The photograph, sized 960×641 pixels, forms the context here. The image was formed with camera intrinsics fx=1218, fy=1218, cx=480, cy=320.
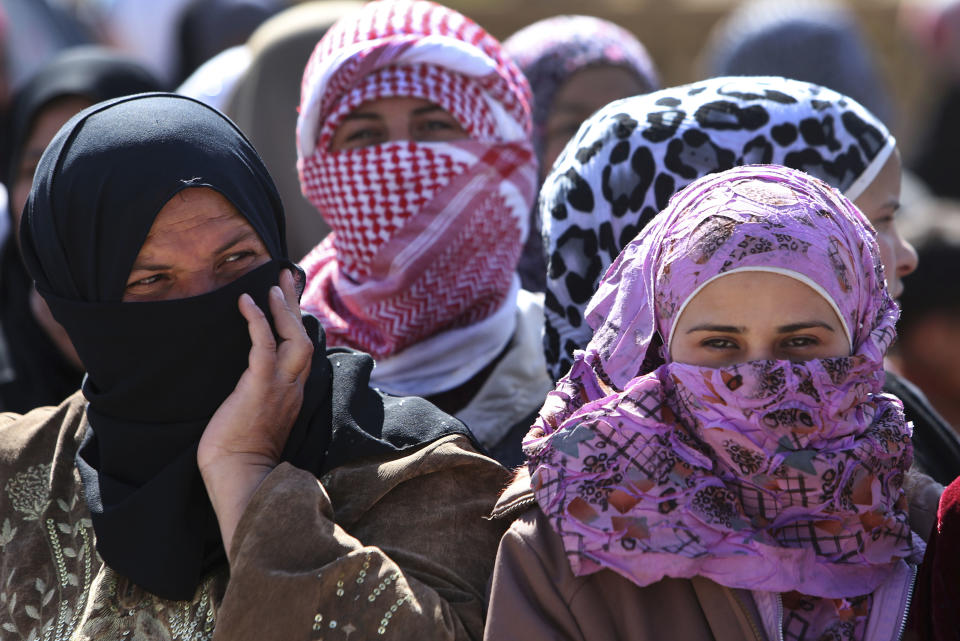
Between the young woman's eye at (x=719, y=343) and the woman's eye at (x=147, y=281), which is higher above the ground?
the young woman's eye at (x=719, y=343)

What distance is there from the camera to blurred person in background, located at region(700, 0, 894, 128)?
649cm

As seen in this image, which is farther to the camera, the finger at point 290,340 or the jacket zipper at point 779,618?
the finger at point 290,340

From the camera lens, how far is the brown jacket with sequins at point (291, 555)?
215 cm

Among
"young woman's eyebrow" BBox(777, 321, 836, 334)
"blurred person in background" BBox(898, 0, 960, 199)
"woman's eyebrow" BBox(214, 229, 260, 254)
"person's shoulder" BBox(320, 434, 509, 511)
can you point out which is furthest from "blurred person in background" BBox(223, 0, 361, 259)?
"blurred person in background" BBox(898, 0, 960, 199)

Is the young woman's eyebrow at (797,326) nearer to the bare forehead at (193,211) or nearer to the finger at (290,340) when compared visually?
the finger at (290,340)

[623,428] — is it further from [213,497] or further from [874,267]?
[213,497]

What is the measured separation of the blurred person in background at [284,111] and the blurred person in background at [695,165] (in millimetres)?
2223

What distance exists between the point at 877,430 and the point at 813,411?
153 millimetres

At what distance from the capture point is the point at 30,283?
13.6 feet

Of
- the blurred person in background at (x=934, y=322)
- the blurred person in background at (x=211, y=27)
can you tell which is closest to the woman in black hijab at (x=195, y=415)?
the blurred person in background at (x=934, y=322)

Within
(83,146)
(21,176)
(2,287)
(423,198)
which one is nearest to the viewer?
(83,146)

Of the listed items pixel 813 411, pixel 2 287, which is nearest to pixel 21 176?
pixel 2 287

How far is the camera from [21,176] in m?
3.97

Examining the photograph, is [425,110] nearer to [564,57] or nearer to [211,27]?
[564,57]
